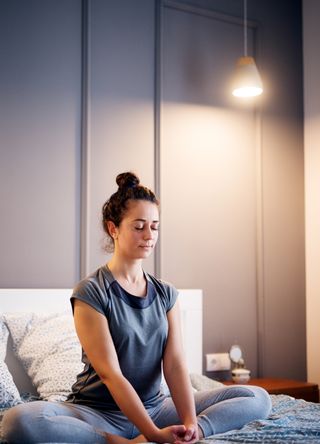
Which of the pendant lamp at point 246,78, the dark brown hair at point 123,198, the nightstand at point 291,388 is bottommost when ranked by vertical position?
the nightstand at point 291,388

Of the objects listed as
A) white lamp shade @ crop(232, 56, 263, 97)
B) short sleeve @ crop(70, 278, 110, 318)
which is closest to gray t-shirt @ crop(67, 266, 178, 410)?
short sleeve @ crop(70, 278, 110, 318)

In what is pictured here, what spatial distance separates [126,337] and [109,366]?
0.13 m

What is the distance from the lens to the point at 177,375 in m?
2.04

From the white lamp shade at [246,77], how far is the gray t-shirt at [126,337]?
169cm

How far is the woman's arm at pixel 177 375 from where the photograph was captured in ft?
6.33

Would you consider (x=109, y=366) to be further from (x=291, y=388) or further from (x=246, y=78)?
(x=246, y=78)

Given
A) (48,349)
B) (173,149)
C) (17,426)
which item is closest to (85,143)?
(173,149)

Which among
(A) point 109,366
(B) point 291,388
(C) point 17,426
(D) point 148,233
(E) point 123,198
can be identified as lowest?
(B) point 291,388

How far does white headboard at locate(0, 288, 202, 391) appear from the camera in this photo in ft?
8.92

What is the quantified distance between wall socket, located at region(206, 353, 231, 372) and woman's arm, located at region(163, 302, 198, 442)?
4.58ft

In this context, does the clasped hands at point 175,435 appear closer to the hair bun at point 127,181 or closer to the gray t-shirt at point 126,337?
the gray t-shirt at point 126,337

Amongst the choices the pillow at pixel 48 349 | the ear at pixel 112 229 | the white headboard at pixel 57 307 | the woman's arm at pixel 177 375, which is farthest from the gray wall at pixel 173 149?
the woman's arm at pixel 177 375

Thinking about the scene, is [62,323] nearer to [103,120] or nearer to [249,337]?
[103,120]

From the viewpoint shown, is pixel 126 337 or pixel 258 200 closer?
pixel 126 337
